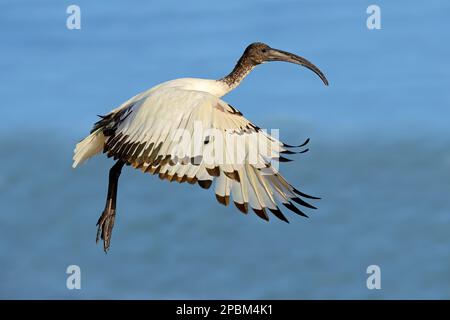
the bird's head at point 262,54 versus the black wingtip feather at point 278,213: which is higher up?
the bird's head at point 262,54

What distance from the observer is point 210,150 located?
13.1 meters

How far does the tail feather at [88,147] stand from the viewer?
15.2m

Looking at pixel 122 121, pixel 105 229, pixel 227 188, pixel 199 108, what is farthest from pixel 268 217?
pixel 105 229

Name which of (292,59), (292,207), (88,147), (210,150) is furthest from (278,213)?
(292,59)

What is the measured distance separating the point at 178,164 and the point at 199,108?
2.20ft

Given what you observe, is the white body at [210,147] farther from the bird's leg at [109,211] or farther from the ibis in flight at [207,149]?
the bird's leg at [109,211]

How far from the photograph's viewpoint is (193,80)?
49.8ft

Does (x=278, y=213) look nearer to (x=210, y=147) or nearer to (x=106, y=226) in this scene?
(x=210, y=147)

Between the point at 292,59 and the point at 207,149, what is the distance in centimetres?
329

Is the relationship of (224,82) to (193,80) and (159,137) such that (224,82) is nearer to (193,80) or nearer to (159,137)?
(193,80)

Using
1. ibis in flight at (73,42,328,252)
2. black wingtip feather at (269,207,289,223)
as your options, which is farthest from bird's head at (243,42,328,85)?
black wingtip feather at (269,207,289,223)

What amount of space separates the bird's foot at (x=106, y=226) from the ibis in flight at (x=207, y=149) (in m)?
1.88

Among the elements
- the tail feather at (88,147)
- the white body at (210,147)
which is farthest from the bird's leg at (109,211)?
the white body at (210,147)

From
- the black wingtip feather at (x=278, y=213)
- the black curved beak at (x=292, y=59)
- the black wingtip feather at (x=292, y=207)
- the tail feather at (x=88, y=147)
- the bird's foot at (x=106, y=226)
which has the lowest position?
the black wingtip feather at (x=278, y=213)
